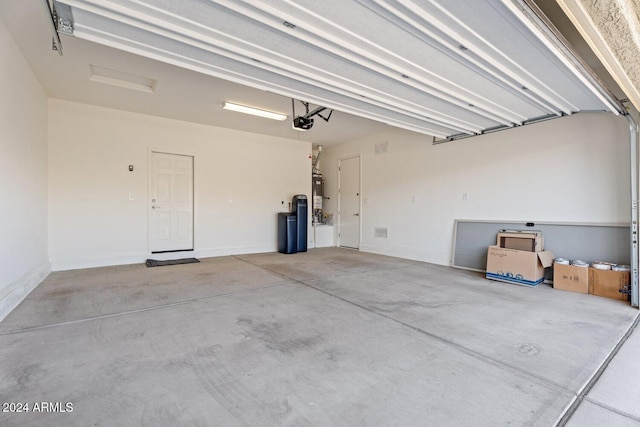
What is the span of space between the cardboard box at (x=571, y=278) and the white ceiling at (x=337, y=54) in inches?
80.2

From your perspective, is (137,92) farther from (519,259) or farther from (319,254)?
(519,259)

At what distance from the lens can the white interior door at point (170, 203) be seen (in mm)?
5926

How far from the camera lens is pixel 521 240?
4.43 m

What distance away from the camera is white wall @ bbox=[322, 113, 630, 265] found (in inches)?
152

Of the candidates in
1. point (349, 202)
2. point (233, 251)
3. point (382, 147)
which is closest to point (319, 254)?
point (349, 202)

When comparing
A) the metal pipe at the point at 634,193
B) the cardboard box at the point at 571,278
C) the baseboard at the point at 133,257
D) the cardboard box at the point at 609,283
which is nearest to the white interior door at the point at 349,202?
the baseboard at the point at 133,257

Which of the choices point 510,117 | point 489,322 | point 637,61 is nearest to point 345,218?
point 510,117

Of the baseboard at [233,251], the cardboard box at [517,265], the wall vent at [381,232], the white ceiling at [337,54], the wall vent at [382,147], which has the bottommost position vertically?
the baseboard at [233,251]

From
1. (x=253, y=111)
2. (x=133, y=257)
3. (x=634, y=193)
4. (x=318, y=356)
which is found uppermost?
(x=253, y=111)

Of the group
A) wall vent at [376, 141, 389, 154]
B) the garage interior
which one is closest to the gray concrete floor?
the garage interior

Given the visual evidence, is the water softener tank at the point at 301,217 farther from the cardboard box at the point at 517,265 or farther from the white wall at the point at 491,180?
the cardboard box at the point at 517,265

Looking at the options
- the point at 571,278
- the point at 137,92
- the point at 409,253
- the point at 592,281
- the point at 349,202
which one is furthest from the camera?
the point at 349,202

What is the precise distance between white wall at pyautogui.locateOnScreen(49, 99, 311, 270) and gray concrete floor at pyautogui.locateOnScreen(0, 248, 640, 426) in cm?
173

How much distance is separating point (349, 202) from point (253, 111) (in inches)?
144
